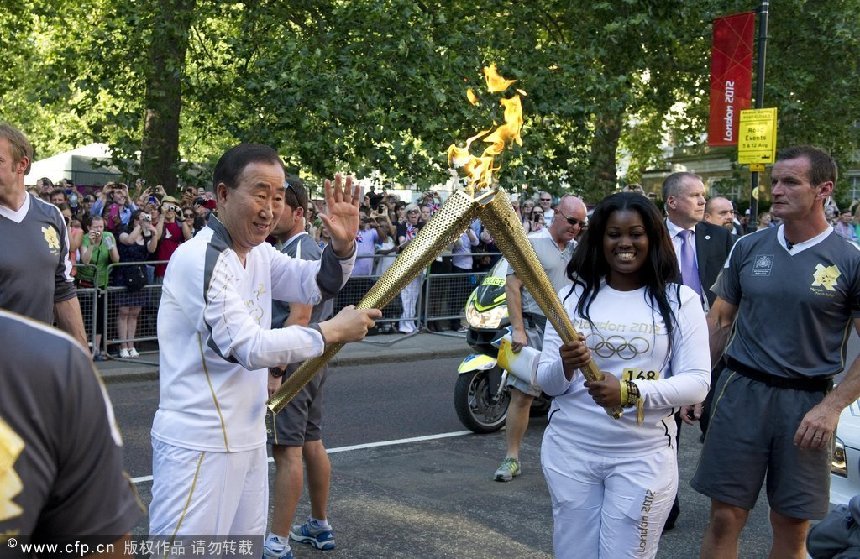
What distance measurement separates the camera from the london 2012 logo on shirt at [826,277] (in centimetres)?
446

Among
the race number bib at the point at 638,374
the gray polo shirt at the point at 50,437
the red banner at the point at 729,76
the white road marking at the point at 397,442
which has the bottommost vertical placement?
the white road marking at the point at 397,442

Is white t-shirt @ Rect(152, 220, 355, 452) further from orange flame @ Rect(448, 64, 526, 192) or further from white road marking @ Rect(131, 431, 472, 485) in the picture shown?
white road marking @ Rect(131, 431, 472, 485)

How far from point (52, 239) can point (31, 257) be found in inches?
7.8

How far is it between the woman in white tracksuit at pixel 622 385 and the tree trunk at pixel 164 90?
13.6 m

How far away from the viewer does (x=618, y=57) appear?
21.9 m

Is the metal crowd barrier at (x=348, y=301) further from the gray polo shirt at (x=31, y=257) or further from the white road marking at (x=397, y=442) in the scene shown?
the gray polo shirt at (x=31, y=257)

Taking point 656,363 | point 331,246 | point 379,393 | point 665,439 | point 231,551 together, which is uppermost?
point 331,246

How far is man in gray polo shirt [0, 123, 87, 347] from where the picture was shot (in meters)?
5.04

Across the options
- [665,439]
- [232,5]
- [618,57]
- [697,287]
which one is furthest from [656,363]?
[618,57]

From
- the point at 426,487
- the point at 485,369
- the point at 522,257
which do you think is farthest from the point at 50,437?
the point at 485,369

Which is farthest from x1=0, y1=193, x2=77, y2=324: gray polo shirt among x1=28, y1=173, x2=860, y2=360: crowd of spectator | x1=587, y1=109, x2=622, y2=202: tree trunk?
x1=587, y1=109, x2=622, y2=202: tree trunk

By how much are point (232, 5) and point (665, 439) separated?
15.0 meters

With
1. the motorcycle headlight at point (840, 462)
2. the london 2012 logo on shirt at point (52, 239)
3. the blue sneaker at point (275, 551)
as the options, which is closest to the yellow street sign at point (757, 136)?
the motorcycle headlight at point (840, 462)

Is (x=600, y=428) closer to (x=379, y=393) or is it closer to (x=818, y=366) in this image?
(x=818, y=366)
